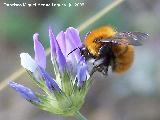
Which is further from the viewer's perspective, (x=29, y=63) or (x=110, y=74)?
(x=110, y=74)

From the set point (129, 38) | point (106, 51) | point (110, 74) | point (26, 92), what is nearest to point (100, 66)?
point (106, 51)

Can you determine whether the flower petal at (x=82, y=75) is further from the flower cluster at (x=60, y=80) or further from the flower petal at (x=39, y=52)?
the flower petal at (x=39, y=52)

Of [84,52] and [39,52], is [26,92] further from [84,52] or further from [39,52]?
[84,52]

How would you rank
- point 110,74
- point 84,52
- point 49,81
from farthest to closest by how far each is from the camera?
point 110,74, point 84,52, point 49,81

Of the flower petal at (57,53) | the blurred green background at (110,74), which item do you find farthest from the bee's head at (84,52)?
the blurred green background at (110,74)

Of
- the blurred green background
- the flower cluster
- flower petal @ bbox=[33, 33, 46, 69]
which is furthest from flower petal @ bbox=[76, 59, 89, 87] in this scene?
the blurred green background

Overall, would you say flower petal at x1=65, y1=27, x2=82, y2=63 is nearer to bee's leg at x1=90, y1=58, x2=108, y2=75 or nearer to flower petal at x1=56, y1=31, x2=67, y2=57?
flower petal at x1=56, y1=31, x2=67, y2=57
